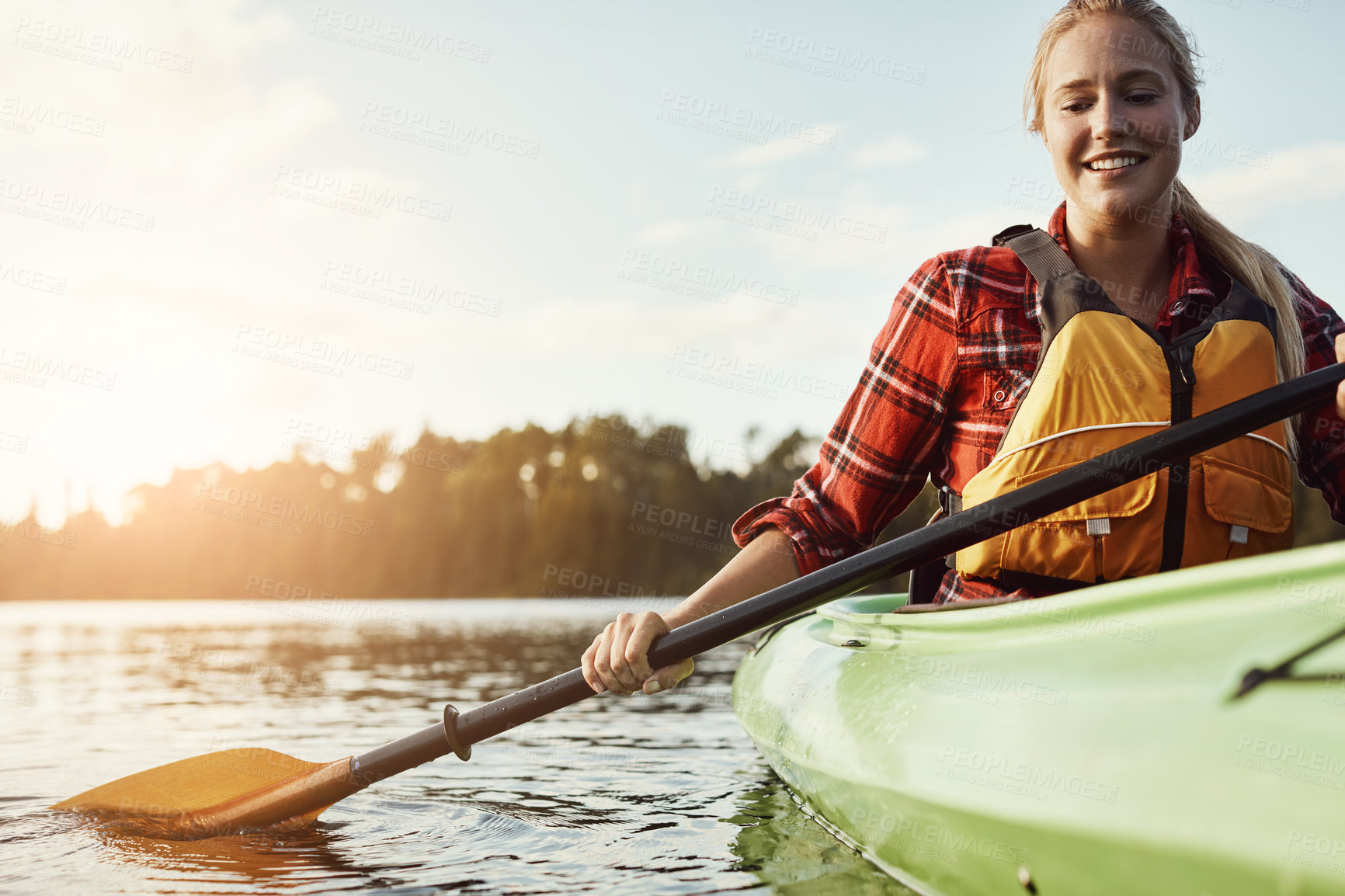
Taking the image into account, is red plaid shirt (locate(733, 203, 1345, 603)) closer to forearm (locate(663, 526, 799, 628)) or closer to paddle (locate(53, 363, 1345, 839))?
forearm (locate(663, 526, 799, 628))

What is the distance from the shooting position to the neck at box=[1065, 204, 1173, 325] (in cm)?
225

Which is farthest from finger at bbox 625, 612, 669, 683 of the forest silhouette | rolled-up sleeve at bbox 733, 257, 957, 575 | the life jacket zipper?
the forest silhouette

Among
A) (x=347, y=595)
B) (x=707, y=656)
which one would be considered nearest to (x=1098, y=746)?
(x=707, y=656)

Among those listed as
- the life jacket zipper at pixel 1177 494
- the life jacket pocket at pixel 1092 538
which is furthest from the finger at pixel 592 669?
the life jacket zipper at pixel 1177 494

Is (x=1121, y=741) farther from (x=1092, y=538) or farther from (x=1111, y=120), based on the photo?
(x=1111, y=120)

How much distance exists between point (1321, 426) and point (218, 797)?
368cm

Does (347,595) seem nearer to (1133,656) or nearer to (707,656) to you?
(707,656)

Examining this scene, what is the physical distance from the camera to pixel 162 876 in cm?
287

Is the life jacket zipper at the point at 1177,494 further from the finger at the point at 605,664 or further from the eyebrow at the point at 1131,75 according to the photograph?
the finger at the point at 605,664

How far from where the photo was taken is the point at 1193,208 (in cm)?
238

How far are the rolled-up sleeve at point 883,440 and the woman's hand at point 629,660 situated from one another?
0.38 meters

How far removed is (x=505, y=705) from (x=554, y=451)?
57797 mm

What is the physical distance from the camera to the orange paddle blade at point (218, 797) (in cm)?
339

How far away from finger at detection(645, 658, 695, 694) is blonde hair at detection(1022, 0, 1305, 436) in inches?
57.0
